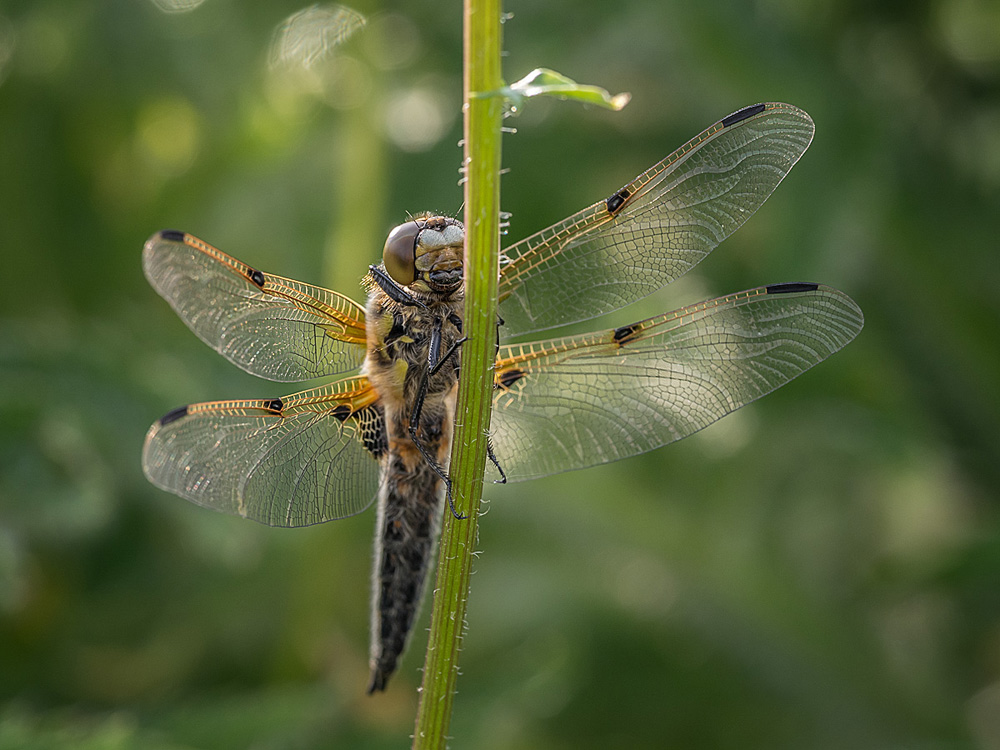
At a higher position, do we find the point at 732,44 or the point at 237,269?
the point at 732,44

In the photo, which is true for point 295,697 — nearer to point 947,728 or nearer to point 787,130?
point 787,130

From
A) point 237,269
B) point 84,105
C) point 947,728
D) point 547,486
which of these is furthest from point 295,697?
point 84,105

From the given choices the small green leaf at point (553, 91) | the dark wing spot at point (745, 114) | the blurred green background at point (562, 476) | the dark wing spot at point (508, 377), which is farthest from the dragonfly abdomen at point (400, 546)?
the small green leaf at point (553, 91)

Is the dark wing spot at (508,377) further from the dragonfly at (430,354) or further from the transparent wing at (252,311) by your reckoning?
the transparent wing at (252,311)

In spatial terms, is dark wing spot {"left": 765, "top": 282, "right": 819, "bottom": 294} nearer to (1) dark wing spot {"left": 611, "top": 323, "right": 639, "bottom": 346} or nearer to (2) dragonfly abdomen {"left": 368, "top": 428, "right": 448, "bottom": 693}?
(1) dark wing spot {"left": 611, "top": 323, "right": 639, "bottom": 346}

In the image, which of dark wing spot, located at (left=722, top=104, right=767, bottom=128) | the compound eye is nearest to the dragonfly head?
the compound eye

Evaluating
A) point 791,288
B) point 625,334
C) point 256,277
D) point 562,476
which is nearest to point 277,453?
point 256,277

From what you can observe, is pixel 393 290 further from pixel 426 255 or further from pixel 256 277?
pixel 256 277
